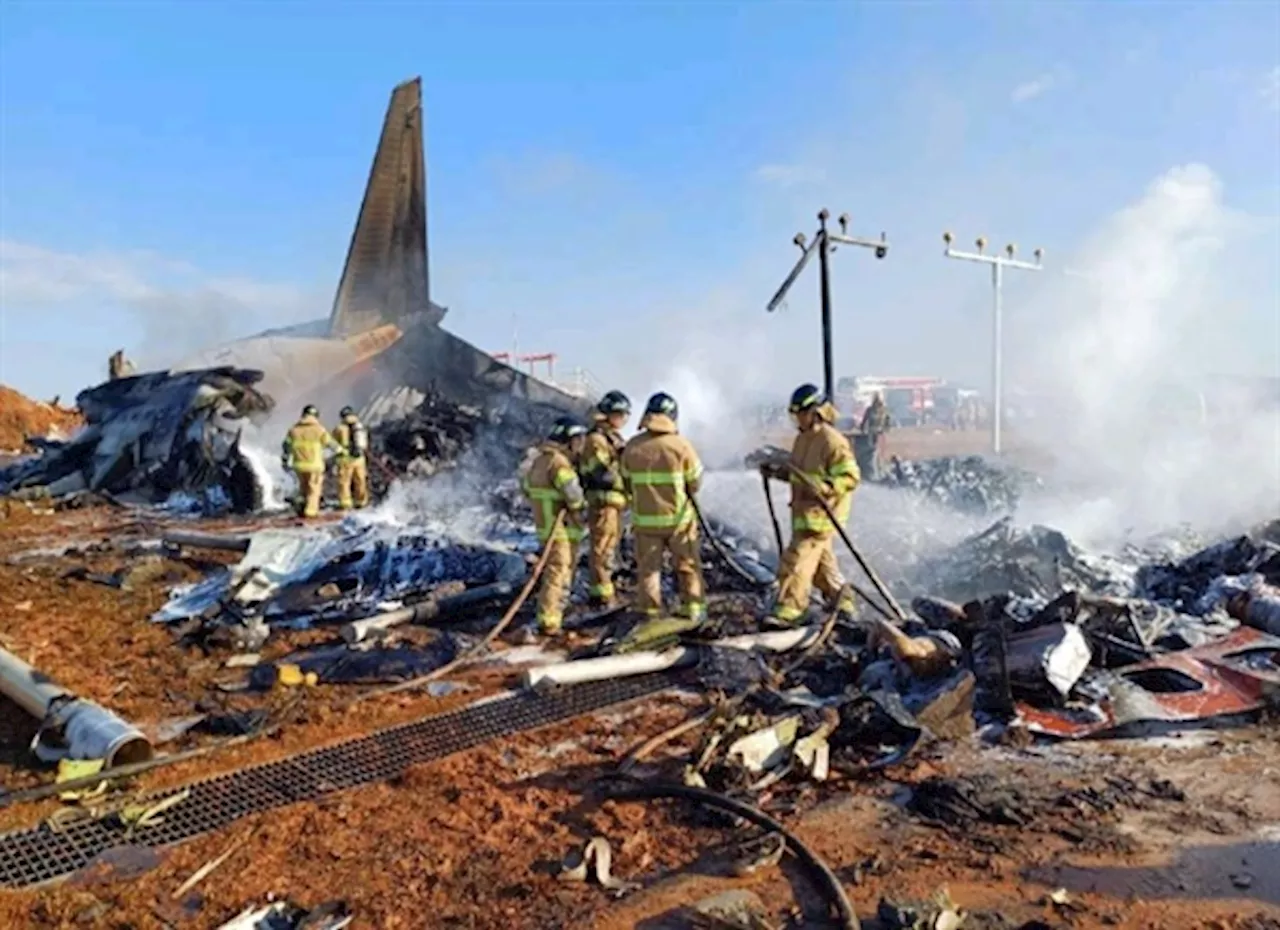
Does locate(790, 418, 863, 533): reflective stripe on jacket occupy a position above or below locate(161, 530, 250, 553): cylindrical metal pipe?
above

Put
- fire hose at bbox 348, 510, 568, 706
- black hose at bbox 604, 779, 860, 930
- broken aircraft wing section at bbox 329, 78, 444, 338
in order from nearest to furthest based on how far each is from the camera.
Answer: black hose at bbox 604, 779, 860, 930 → fire hose at bbox 348, 510, 568, 706 → broken aircraft wing section at bbox 329, 78, 444, 338

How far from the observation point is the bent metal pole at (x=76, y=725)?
4562 mm

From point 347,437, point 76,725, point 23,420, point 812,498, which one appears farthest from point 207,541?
point 23,420

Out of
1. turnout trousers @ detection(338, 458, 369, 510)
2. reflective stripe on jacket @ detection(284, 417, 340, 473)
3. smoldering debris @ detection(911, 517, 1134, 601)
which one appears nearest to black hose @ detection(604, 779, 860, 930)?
smoldering debris @ detection(911, 517, 1134, 601)

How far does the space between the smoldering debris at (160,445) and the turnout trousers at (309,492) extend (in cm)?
305

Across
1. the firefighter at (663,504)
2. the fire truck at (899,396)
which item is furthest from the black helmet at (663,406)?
the fire truck at (899,396)

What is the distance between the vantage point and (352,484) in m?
17.0

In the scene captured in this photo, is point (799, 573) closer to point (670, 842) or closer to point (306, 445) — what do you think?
point (670, 842)

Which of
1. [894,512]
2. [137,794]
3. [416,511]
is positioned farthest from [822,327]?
[137,794]

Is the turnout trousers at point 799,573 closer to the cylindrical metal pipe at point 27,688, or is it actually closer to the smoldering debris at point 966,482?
the cylindrical metal pipe at point 27,688

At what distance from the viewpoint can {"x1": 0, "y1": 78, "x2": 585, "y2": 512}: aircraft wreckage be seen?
19.8 meters

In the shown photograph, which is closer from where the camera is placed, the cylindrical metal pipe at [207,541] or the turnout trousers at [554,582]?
the turnout trousers at [554,582]

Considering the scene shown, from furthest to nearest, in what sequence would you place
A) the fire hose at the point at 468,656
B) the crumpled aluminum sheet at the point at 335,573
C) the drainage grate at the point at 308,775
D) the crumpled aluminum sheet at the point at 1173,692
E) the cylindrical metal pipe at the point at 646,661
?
the crumpled aluminum sheet at the point at 335,573 → the fire hose at the point at 468,656 → the cylindrical metal pipe at the point at 646,661 → the crumpled aluminum sheet at the point at 1173,692 → the drainage grate at the point at 308,775

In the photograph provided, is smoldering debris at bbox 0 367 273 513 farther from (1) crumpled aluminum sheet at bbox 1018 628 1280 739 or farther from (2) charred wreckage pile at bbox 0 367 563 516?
(1) crumpled aluminum sheet at bbox 1018 628 1280 739
